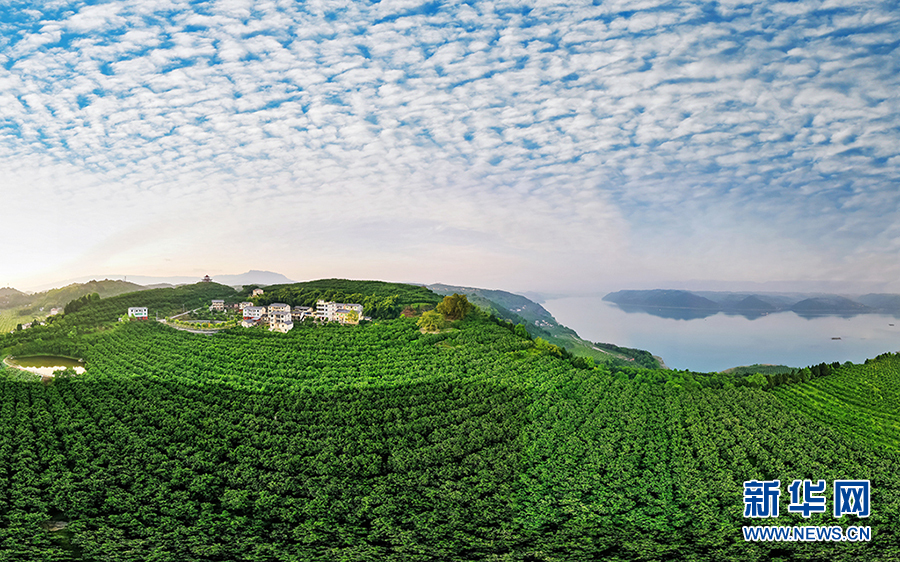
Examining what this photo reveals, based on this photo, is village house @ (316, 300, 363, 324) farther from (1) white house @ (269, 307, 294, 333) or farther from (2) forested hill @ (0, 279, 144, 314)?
(2) forested hill @ (0, 279, 144, 314)

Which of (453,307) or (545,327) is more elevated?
(453,307)

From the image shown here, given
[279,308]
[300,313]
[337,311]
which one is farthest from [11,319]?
[337,311]

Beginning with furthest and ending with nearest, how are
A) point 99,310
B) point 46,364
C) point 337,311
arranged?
point 99,310 < point 337,311 < point 46,364

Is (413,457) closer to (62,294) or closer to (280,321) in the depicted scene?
(280,321)

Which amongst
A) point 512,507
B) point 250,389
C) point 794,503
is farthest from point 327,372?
point 794,503

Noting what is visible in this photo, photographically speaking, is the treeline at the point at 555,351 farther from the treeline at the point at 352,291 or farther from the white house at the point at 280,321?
the white house at the point at 280,321

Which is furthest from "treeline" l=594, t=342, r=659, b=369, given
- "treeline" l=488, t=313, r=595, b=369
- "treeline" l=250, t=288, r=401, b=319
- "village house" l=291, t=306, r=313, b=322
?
"village house" l=291, t=306, r=313, b=322
